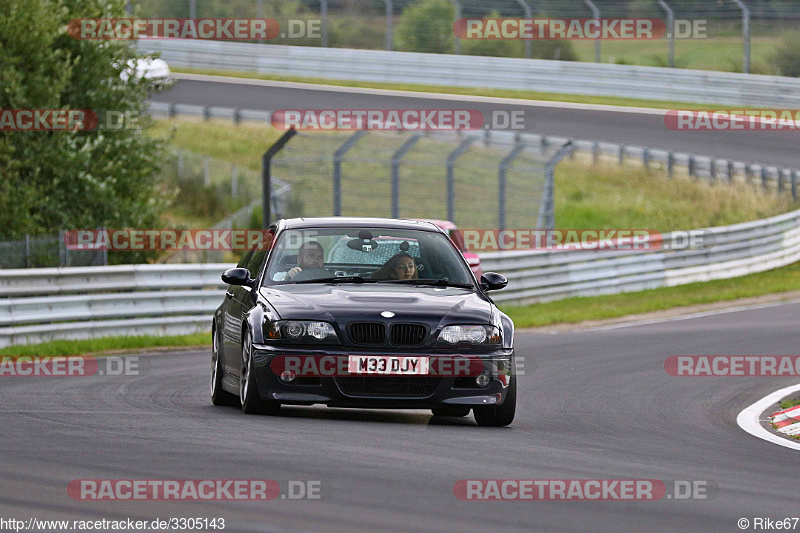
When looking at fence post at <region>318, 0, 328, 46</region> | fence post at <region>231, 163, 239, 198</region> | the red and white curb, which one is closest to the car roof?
the red and white curb

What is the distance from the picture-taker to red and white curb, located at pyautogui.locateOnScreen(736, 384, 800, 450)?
1008 centimetres

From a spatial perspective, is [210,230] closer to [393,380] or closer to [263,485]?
[393,380]

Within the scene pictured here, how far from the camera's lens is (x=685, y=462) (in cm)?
839

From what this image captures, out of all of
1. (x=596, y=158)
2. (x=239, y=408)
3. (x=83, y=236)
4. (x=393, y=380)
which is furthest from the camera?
(x=596, y=158)

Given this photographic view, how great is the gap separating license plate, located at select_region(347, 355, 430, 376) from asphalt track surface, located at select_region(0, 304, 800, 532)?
363mm

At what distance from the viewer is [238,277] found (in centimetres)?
1052

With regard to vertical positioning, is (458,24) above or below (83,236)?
above

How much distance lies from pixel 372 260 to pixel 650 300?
47.1 ft

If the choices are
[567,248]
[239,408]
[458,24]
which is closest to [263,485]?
[239,408]

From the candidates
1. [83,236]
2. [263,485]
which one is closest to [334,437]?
[263,485]

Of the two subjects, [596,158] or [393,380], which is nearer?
[393,380]

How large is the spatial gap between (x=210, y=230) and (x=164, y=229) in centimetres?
600

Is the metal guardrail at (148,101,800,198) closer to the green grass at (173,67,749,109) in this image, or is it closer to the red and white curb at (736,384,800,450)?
the green grass at (173,67,749,109)

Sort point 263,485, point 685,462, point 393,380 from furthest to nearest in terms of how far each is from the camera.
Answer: point 393,380 < point 685,462 < point 263,485
